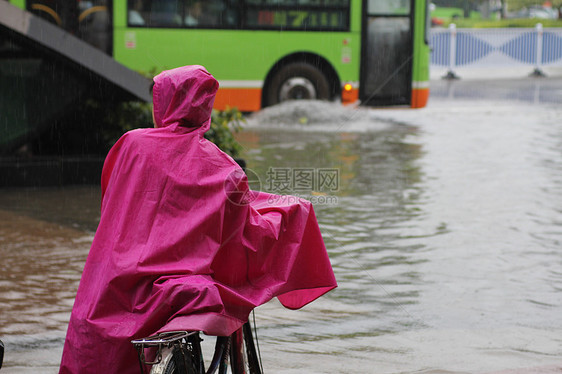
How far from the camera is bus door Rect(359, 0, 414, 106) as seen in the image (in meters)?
16.4

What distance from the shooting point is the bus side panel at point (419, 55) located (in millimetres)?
16578

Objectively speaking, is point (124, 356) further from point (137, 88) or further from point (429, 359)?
point (137, 88)

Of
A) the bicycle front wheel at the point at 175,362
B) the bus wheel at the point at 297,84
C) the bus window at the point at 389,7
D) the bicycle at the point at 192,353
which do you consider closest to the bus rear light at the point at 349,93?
the bus wheel at the point at 297,84

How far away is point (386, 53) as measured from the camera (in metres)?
16.5

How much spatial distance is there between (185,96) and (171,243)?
492 mm

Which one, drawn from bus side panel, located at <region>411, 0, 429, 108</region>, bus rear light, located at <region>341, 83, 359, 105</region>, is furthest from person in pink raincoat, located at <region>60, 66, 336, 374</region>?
bus side panel, located at <region>411, 0, 429, 108</region>

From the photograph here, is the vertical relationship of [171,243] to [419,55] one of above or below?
below

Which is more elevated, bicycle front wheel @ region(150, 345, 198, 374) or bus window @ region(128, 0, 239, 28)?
bus window @ region(128, 0, 239, 28)

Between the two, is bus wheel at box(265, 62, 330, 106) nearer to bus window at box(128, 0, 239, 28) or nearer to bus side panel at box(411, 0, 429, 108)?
bus window at box(128, 0, 239, 28)

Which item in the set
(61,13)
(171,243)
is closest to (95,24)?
(61,13)

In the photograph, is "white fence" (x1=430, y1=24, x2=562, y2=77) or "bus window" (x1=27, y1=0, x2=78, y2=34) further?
"white fence" (x1=430, y1=24, x2=562, y2=77)

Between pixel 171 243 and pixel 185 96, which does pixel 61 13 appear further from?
pixel 171 243

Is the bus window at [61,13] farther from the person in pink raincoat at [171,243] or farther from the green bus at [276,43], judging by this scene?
the person in pink raincoat at [171,243]

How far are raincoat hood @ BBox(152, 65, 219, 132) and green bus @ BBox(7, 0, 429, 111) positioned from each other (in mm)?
12191
